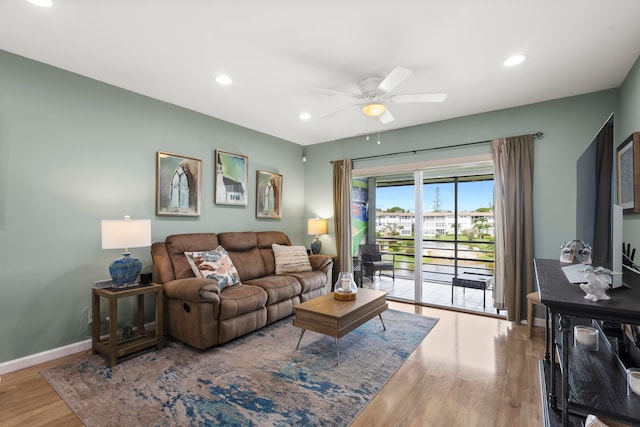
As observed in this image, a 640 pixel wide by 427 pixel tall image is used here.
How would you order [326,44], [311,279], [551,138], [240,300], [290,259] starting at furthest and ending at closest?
[290,259], [311,279], [551,138], [240,300], [326,44]

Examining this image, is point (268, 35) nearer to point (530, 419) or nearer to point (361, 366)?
point (361, 366)

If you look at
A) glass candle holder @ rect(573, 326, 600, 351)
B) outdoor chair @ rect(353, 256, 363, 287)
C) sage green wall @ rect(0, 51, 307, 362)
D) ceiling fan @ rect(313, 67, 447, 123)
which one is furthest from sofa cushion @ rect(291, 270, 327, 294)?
glass candle holder @ rect(573, 326, 600, 351)

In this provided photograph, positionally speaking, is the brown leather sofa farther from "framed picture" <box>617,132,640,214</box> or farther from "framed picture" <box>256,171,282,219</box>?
"framed picture" <box>617,132,640,214</box>

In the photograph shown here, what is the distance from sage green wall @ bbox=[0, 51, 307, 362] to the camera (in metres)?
2.48

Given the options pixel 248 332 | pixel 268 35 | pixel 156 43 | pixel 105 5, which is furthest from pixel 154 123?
pixel 248 332

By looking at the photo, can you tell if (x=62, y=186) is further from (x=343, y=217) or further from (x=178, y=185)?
(x=343, y=217)

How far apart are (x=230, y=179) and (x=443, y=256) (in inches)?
147

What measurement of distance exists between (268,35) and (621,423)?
307 cm

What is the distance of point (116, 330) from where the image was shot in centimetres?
253

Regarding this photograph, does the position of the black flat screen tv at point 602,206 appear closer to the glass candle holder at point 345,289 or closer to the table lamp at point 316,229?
the glass candle holder at point 345,289

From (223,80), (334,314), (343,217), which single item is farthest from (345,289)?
(223,80)

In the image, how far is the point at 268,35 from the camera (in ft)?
7.45

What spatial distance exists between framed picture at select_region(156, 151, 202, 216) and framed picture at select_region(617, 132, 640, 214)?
4.32 meters

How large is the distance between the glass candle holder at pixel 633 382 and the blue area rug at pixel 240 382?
1.41 meters
